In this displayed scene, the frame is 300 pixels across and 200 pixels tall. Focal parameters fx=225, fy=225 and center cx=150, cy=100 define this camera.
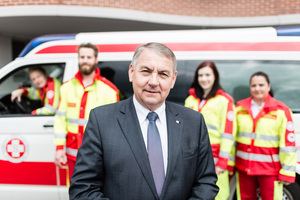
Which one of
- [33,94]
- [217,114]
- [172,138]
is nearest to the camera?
[172,138]

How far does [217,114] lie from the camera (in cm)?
236

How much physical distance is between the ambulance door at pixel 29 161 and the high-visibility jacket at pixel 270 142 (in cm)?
212

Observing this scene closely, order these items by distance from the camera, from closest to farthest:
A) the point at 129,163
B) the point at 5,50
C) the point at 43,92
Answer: the point at 129,163
the point at 43,92
the point at 5,50

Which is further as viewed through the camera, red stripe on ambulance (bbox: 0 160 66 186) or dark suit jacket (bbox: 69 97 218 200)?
red stripe on ambulance (bbox: 0 160 66 186)

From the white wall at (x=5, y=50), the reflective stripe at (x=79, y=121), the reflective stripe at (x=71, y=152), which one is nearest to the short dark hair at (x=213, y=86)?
the reflective stripe at (x=79, y=121)

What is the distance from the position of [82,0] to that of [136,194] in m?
8.49

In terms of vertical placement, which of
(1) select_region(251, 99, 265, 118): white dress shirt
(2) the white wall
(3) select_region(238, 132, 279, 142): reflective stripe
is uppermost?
(2) the white wall

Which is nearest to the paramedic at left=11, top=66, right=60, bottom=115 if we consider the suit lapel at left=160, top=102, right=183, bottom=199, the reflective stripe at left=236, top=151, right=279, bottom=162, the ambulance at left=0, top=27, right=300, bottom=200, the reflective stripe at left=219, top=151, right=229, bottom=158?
the ambulance at left=0, top=27, right=300, bottom=200

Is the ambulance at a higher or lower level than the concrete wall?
lower

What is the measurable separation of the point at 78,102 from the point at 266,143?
1999mm

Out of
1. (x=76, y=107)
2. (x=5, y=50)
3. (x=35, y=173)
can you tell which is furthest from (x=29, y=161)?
(x=5, y=50)

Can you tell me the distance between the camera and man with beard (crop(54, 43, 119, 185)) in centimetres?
240

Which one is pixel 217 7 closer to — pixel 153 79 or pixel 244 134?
pixel 244 134

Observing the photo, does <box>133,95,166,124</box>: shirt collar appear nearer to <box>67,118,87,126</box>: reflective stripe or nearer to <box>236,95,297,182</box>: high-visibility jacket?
<box>67,118,87,126</box>: reflective stripe
